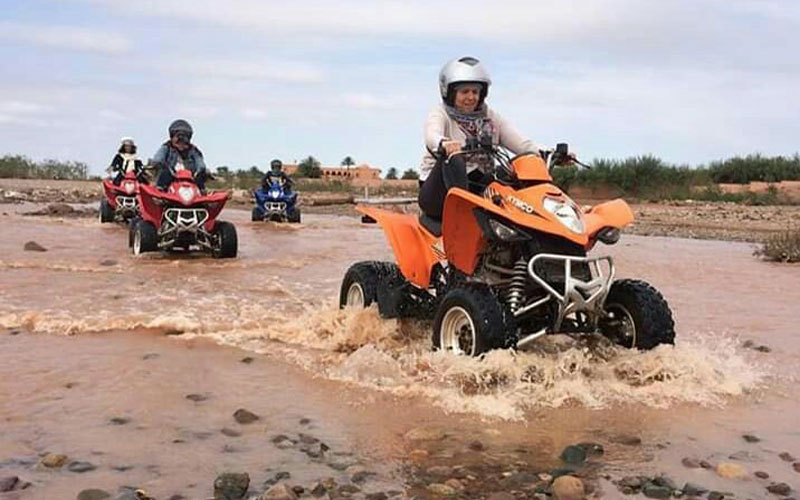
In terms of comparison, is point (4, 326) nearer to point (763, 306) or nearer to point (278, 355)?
point (278, 355)

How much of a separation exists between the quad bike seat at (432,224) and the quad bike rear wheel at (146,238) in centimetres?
775

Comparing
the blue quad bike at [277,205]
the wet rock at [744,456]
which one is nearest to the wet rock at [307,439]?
the wet rock at [744,456]

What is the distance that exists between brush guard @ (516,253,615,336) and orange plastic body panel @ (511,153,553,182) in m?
0.59

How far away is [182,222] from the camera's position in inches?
546

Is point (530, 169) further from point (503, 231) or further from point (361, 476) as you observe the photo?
point (361, 476)

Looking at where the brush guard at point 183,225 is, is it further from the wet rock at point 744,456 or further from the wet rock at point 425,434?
the wet rock at point 744,456

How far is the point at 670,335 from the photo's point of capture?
6027 millimetres

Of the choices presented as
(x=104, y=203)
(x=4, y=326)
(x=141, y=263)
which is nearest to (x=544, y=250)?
(x=4, y=326)

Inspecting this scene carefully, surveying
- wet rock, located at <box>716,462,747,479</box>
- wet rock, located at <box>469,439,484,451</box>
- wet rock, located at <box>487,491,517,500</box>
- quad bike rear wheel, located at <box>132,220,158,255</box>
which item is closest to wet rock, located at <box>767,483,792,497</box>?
wet rock, located at <box>716,462,747,479</box>

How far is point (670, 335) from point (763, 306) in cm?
445

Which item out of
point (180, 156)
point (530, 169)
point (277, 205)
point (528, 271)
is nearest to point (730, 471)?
point (528, 271)

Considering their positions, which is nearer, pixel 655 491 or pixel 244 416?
pixel 655 491

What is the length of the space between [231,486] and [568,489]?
1398 millimetres

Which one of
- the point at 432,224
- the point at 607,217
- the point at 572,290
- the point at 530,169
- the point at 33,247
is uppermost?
the point at 530,169
